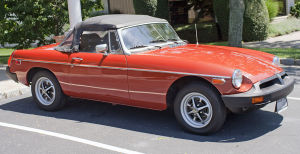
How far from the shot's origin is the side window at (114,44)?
229 inches

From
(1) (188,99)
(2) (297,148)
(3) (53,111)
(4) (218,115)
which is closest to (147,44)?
(1) (188,99)

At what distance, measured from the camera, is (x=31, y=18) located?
13.5m

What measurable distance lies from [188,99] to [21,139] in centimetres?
241

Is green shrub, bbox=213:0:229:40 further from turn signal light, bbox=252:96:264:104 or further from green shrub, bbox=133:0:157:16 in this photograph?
turn signal light, bbox=252:96:264:104

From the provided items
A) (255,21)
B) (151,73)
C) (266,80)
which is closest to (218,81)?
(266,80)

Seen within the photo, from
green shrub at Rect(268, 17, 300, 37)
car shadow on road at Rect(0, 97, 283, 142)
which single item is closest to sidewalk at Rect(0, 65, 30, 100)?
car shadow on road at Rect(0, 97, 283, 142)

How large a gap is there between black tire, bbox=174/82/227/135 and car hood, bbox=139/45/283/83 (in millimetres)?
292

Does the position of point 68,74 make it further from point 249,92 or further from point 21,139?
point 249,92

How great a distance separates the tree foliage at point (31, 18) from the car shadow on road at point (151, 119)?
680 cm

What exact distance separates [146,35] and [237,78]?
6.03ft

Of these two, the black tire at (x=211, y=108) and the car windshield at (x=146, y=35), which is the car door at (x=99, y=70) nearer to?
the car windshield at (x=146, y=35)

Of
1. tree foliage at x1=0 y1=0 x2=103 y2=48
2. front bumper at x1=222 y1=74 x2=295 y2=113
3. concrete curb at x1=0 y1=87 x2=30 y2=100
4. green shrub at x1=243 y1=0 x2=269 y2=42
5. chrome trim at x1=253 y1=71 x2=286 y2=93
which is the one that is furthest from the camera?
green shrub at x1=243 y1=0 x2=269 y2=42

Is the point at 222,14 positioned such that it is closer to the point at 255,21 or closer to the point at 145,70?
the point at 255,21

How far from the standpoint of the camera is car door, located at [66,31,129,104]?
5.75 metres
